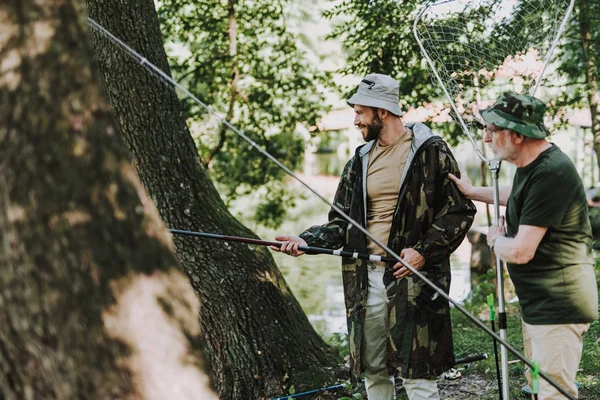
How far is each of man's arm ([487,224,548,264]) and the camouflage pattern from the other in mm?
360

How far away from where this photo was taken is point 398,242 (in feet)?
11.4

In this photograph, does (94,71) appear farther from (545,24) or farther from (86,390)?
(545,24)

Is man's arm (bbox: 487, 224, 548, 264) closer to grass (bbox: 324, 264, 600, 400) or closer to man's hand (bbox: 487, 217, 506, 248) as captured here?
man's hand (bbox: 487, 217, 506, 248)

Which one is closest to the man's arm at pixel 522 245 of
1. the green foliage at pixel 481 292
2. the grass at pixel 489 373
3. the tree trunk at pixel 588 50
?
the grass at pixel 489 373

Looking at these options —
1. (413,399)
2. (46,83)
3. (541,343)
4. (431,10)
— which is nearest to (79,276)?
(46,83)

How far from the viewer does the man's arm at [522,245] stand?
8.96 feet

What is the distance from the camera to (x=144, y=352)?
1.95 metres

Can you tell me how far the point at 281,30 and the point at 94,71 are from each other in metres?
6.72

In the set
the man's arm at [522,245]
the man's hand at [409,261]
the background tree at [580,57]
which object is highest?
the background tree at [580,57]

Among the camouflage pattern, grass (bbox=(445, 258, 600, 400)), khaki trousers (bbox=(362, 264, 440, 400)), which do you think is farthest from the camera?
grass (bbox=(445, 258, 600, 400))

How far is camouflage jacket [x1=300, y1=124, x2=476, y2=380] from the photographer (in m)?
3.38

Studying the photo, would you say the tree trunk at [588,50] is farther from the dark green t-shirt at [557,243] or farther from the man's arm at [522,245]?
the man's arm at [522,245]

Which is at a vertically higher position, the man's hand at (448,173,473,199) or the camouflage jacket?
the man's hand at (448,173,473,199)

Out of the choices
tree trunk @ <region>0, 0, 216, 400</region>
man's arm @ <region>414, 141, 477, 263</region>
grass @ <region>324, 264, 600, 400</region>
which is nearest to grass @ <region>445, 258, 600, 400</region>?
grass @ <region>324, 264, 600, 400</region>
